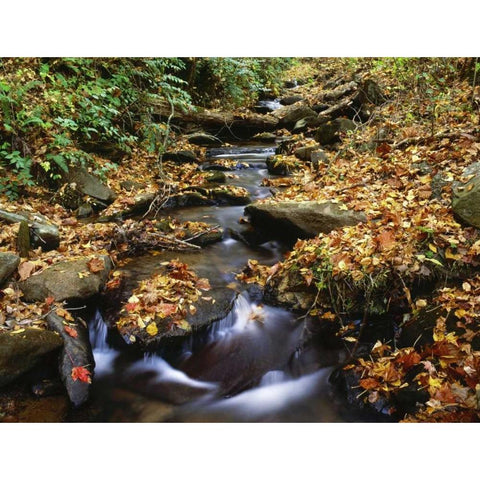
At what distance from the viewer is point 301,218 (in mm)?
4891

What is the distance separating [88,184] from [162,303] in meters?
3.63

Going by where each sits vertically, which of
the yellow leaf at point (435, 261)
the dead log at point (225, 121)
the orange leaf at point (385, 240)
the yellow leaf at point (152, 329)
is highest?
the dead log at point (225, 121)

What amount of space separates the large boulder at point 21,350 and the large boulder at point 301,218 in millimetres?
3256

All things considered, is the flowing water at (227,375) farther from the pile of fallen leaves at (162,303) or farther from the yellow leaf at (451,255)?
the yellow leaf at (451,255)

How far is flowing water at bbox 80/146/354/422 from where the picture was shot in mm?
3137

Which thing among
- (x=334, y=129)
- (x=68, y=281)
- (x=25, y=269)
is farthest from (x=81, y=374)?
(x=334, y=129)

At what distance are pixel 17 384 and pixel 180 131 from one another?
27.8 ft

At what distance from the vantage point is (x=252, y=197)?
23.7 feet

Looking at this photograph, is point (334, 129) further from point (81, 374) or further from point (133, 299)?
point (81, 374)

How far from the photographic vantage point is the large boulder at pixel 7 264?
367 cm

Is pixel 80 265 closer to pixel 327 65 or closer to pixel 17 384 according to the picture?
pixel 17 384

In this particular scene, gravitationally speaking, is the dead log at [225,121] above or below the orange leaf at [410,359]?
above

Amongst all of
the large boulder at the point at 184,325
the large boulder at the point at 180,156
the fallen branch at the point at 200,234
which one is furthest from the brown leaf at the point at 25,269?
the large boulder at the point at 180,156
